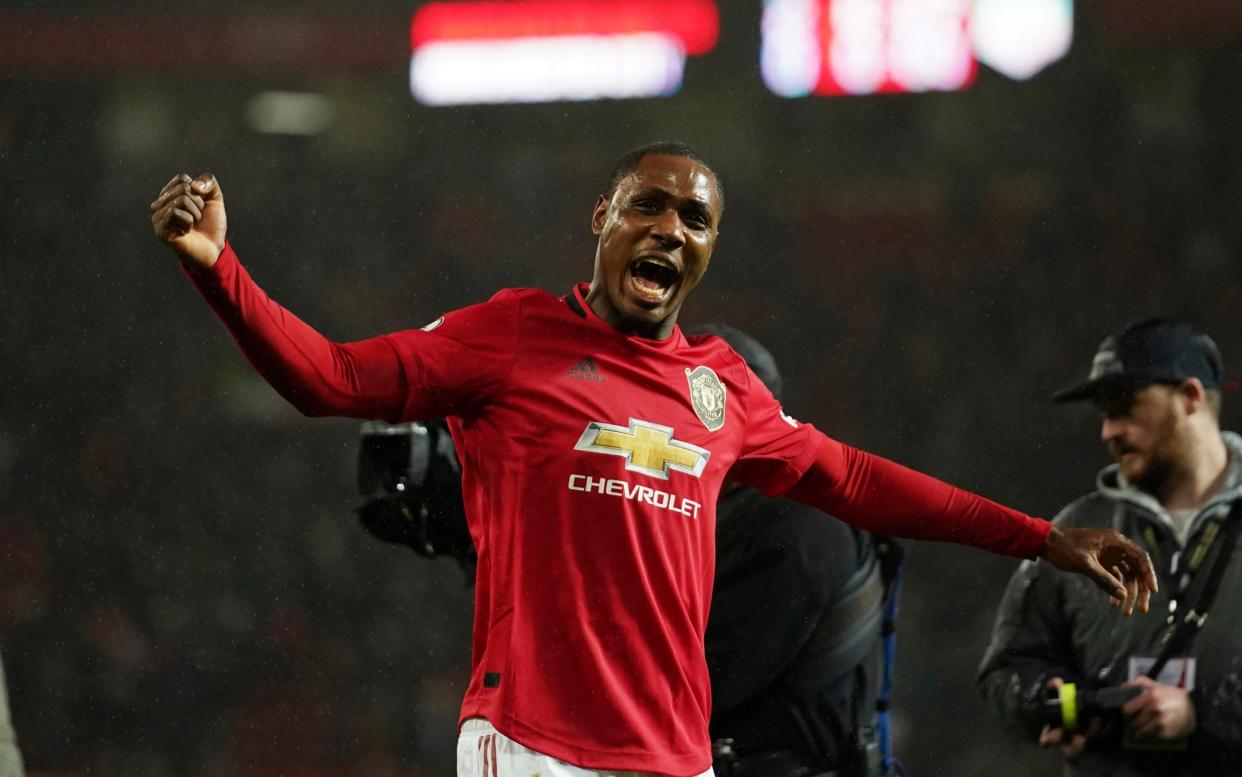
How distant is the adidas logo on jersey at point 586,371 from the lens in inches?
87.9

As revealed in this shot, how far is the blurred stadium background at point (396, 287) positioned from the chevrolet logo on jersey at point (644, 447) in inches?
229

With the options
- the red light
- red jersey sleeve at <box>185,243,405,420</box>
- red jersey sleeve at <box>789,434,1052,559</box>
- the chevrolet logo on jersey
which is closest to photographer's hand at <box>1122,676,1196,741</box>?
red jersey sleeve at <box>789,434,1052,559</box>

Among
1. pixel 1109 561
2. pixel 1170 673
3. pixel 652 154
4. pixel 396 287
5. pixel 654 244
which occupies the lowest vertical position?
pixel 1170 673

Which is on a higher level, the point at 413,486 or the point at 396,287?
the point at 396,287

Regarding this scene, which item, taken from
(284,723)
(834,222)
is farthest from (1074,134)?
(284,723)

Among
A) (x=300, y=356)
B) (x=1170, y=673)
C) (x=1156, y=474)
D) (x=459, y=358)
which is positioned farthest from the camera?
(x=1156, y=474)

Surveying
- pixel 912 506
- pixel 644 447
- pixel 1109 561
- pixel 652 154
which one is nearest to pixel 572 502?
pixel 644 447

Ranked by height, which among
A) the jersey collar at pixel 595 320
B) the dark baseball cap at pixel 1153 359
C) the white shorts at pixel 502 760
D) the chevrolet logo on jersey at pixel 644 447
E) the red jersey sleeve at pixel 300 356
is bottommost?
the white shorts at pixel 502 760

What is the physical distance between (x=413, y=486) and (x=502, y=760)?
971 millimetres

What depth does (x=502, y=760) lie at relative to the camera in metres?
2.09

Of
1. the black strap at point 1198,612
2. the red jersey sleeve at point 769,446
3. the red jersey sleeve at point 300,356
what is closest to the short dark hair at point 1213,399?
the black strap at point 1198,612

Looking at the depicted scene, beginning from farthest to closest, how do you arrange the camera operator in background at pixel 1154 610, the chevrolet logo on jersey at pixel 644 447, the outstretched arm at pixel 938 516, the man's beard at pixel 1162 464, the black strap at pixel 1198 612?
the man's beard at pixel 1162 464 → the black strap at pixel 1198 612 → the camera operator in background at pixel 1154 610 → the outstretched arm at pixel 938 516 → the chevrolet logo on jersey at pixel 644 447

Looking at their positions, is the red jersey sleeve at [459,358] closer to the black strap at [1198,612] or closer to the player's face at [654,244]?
the player's face at [654,244]

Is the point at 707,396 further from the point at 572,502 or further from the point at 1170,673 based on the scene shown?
the point at 1170,673
